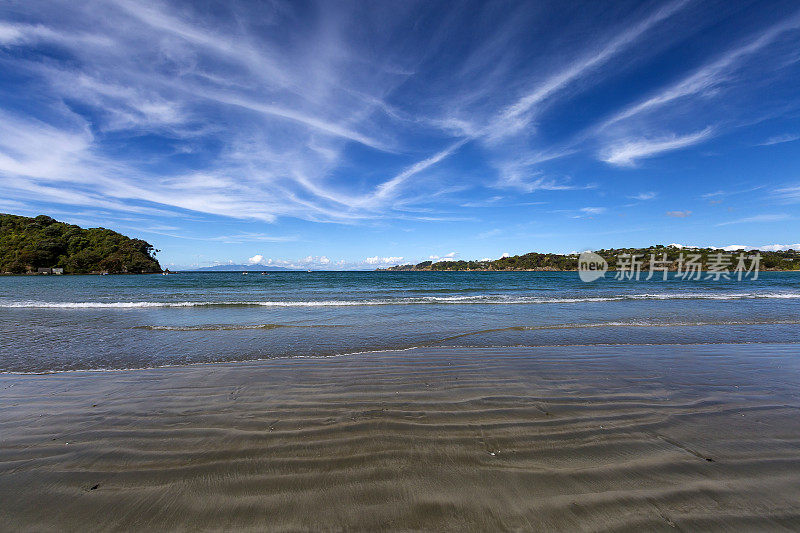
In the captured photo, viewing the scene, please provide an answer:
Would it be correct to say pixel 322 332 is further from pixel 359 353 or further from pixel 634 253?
pixel 634 253

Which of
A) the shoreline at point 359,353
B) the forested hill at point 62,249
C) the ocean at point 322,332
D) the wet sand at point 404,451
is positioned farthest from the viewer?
the forested hill at point 62,249

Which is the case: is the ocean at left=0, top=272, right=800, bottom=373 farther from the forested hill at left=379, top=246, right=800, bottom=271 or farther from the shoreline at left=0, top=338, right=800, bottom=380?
the forested hill at left=379, top=246, right=800, bottom=271

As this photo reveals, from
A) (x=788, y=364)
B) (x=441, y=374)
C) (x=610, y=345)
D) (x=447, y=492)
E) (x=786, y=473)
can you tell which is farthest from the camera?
(x=610, y=345)

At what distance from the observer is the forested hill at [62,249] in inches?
3711

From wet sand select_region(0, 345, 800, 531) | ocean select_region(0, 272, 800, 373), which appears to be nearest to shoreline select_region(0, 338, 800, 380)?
ocean select_region(0, 272, 800, 373)

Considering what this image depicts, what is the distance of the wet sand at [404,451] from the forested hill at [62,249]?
13187 centimetres

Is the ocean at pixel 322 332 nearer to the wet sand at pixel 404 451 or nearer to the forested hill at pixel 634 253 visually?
the wet sand at pixel 404 451

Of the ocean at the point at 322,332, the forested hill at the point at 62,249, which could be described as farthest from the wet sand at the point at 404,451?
the forested hill at the point at 62,249

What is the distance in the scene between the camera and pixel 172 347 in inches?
385

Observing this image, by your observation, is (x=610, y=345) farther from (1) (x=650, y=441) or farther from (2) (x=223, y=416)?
(2) (x=223, y=416)

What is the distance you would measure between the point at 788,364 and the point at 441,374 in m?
8.30

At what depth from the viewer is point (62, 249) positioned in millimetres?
103312

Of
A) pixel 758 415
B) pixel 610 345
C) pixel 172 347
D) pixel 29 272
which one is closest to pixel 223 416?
pixel 172 347

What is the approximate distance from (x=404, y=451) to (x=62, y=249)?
486ft
